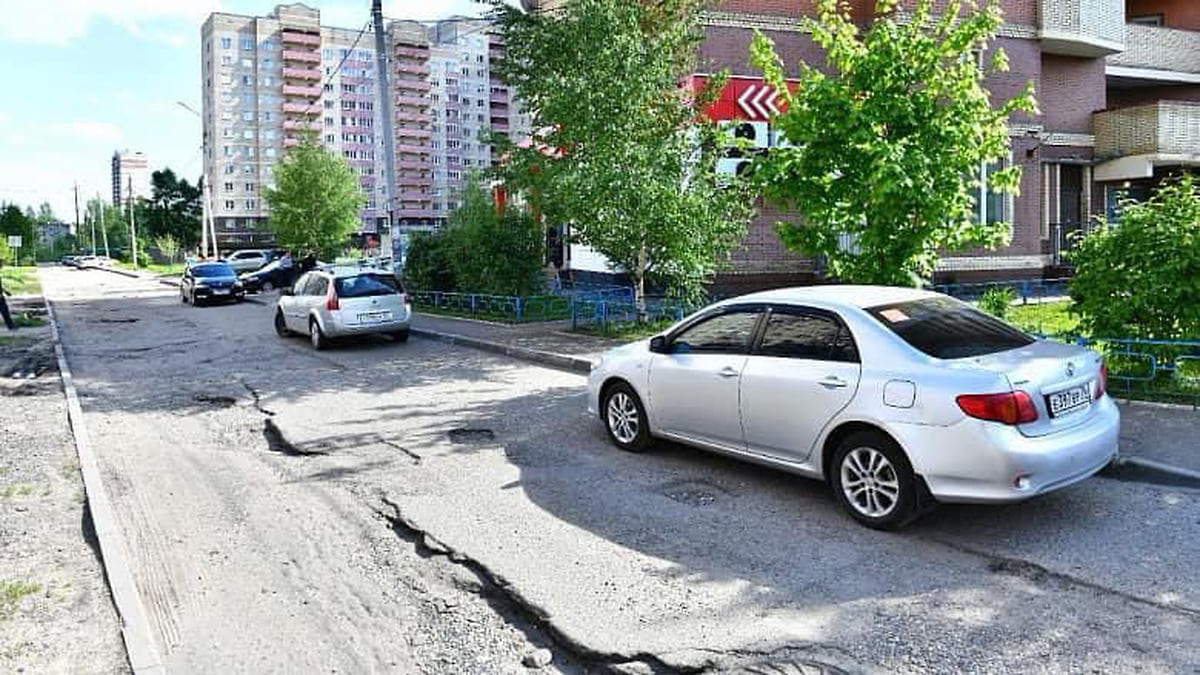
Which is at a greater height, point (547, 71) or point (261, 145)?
point (261, 145)

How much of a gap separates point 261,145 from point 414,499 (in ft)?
369

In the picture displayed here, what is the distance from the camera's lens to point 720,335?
675cm

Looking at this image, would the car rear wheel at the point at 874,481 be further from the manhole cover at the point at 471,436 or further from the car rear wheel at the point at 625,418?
Result: the manhole cover at the point at 471,436

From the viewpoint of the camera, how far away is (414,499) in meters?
6.44

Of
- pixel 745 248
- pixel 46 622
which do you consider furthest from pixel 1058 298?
pixel 46 622

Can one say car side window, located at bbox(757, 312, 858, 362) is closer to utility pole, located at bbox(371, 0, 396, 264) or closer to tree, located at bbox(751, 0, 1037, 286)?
tree, located at bbox(751, 0, 1037, 286)

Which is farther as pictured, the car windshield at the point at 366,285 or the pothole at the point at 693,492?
the car windshield at the point at 366,285

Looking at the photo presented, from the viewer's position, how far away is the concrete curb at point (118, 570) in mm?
4031

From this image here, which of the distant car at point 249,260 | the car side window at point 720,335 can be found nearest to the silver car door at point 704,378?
the car side window at point 720,335

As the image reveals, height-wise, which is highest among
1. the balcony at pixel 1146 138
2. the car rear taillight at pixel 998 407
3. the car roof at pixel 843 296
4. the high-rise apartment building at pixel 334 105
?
the high-rise apartment building at pixel 334 105

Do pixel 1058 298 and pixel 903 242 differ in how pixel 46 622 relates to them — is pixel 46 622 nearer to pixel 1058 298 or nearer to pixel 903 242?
pixel 903 242

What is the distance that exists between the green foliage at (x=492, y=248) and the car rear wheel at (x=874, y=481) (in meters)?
14.0

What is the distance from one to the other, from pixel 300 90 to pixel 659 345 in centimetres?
11437

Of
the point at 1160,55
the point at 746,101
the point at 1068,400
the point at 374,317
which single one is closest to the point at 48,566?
the point at 1068,400
